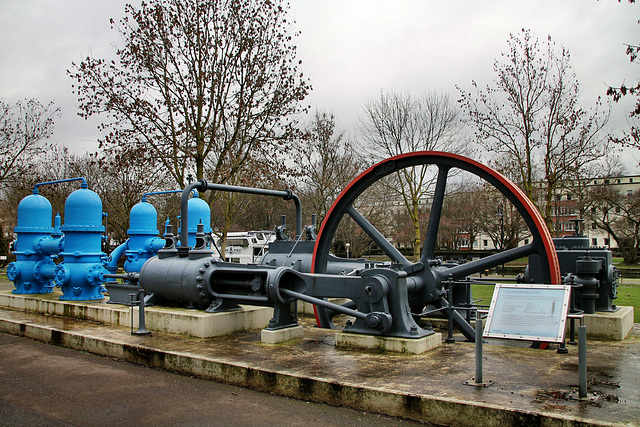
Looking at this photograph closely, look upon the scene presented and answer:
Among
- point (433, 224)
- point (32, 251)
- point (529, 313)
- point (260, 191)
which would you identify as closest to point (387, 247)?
point (433, 224)

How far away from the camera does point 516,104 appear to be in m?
21.0

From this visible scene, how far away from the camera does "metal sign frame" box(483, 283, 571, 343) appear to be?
503 centimetres

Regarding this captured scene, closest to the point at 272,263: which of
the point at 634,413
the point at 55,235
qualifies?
the point at 55,235

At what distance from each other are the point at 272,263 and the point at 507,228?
126 feet

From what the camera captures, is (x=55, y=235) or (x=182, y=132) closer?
(x=55, y=235)

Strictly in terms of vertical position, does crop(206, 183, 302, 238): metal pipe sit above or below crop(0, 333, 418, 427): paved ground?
above

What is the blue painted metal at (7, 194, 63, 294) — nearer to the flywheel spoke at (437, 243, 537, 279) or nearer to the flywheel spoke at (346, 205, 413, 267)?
the flywheel spoke at (346, 205, 413, 267)

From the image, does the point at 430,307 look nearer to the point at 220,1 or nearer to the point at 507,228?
the point at 220,1

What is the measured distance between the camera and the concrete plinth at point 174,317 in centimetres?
809

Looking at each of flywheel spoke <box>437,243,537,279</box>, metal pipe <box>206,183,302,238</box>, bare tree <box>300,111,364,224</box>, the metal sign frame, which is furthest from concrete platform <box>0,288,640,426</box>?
bare tree <box>300,111,364,224</box>

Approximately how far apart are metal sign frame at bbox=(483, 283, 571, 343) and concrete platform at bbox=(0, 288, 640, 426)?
1.70 feet

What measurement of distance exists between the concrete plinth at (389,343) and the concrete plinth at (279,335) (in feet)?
2.86

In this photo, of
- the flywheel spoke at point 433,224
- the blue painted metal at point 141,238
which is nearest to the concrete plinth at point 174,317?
the blue painted metal at point 141,238

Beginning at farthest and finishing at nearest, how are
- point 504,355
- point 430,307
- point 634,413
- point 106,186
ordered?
point 106,186
point 430,307
point 504,355
point 634,413
